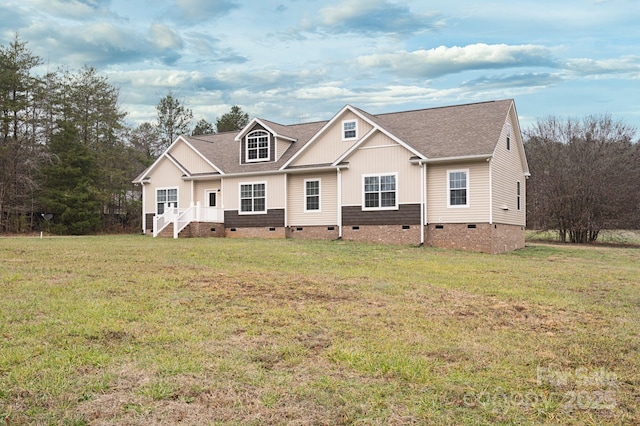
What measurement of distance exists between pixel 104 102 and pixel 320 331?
37.8m

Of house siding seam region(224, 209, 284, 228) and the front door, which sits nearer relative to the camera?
house siding seam region(224, 209, 284, 228)

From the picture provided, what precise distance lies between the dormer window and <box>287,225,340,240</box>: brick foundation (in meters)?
4.04

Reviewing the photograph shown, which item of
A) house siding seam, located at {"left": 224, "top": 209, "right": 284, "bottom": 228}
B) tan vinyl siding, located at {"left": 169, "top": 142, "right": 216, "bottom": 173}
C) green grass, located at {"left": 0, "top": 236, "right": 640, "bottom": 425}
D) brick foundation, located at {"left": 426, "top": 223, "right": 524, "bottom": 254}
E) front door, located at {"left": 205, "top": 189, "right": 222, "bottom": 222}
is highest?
tan vinyl siding, located at {"left": 169, "top": 142, "right": 216, "bottom": 173}

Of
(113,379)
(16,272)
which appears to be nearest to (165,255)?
(16,272)

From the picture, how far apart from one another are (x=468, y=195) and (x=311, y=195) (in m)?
7.27

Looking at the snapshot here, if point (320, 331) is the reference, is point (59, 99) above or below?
above

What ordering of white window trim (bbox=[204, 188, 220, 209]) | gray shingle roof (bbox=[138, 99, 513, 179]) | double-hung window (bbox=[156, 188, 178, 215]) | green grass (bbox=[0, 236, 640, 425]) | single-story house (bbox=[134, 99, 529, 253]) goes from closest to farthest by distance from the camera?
green grass (bbox=[0, 236, 640, 425]) → single-story house (bbox=[134, 99, 529, 253]) → gray shingle roof (bbox=[138, 99, 513, 179]) → white window trim (bbox=[204, 188, 220, 209]) → double-hung window (bbox=[156, 188, 178, 215])

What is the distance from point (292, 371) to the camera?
507cm

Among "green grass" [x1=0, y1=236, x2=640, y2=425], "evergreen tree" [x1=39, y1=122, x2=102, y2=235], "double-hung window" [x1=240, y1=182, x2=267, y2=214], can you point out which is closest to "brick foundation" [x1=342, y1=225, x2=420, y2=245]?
"double-hung window" [x1=240, y1=182, x2=267, y2=214]

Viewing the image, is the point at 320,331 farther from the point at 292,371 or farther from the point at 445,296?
the point at 445,296

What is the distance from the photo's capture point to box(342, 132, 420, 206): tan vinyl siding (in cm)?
2153

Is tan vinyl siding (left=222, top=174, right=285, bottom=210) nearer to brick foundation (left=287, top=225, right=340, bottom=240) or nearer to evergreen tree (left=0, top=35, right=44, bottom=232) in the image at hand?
brick foundation (left=287, top=225, right=340, bottom=240)

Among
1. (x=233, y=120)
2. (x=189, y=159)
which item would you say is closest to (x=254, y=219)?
(x=189, y=159)

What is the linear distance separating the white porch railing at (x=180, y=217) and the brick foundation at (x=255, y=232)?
3.87 ft
